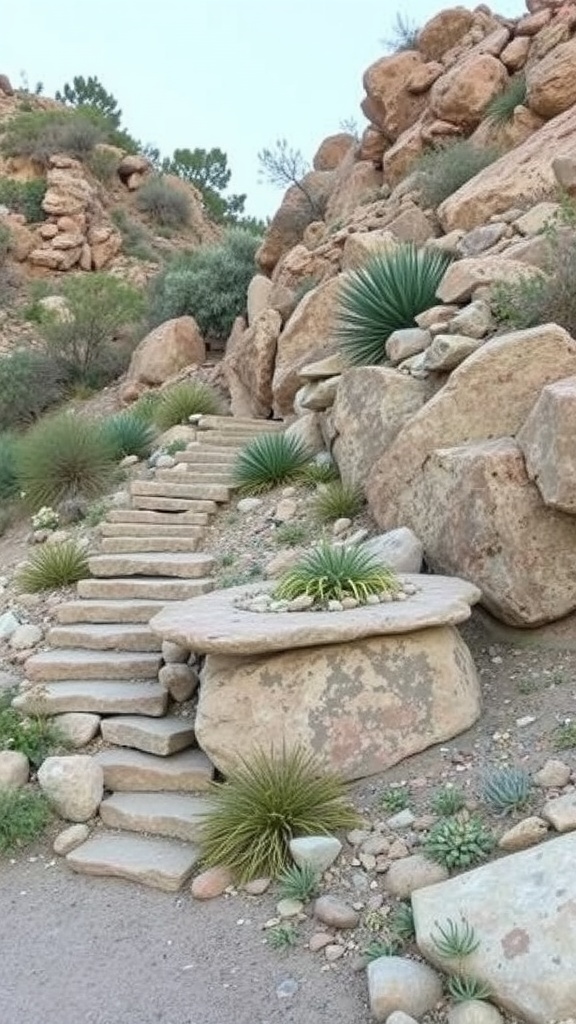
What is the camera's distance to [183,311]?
42.6 ft

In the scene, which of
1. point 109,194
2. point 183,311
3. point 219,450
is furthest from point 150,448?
point 109,194

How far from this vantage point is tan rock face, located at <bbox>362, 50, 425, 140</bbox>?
13.8m

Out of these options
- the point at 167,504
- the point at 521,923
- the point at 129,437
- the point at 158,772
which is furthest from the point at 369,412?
the point at 521,923

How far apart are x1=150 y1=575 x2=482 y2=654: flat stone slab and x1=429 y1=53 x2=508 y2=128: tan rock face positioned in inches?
404

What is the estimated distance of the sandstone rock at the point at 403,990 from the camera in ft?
8.70

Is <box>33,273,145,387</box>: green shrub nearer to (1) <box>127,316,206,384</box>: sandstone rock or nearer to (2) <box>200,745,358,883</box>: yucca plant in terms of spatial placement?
(1) <box>127,316,206,384</box>: sandstone rock

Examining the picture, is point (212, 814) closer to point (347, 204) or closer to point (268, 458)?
point (268, 458)

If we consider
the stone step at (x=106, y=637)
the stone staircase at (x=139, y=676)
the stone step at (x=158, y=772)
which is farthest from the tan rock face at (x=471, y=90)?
the stone step at (x=158, y=772)

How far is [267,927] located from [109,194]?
23.1 meters

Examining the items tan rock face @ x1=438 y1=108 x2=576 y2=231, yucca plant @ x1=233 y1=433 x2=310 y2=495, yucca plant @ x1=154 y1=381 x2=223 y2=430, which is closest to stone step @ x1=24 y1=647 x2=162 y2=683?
yucca plant @ x1=233 y1=433 x2=310 y2=495

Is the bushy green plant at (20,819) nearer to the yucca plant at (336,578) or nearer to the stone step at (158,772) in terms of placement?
the stone step at (158,772)

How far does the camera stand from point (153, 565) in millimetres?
6301

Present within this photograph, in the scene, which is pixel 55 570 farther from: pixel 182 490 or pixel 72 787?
pixel 72 787

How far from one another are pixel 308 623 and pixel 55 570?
3301 mm
